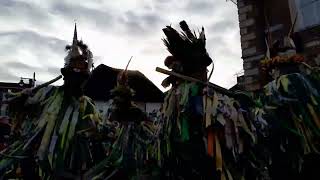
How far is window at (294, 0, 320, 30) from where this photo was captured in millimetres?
11415

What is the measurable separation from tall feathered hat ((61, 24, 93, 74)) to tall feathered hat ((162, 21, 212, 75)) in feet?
4.78

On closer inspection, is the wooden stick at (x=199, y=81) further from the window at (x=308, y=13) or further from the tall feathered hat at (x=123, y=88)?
the window at (x=308, y=13)

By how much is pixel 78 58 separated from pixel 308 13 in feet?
27.1

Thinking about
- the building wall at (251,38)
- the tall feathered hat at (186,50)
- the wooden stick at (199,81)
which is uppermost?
the building wall at (251,38)

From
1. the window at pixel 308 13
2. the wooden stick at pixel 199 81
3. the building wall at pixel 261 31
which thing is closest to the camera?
the wooden stick at pixel 199 81

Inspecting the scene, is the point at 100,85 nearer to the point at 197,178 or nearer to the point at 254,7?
the point at 254,7

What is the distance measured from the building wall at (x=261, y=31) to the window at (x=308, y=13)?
0.49 ft

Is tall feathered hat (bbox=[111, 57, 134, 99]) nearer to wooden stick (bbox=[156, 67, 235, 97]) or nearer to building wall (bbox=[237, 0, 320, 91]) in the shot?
wooden stick (bbox=[156, 67, 235, 97])

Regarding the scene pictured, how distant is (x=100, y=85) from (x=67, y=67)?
566 inches

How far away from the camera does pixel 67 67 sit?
5207 millimetres

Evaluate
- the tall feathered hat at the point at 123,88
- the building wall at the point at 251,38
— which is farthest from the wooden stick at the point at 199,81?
the building wall at the point at 251,38

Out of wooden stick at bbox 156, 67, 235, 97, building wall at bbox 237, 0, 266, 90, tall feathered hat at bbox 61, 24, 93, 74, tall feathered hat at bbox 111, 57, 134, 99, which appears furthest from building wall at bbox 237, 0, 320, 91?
wooden stick at bbox 156, 67, 235, 97

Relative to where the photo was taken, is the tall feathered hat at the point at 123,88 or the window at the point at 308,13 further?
the window at the point at 308,13

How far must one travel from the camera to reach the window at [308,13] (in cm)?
1141
